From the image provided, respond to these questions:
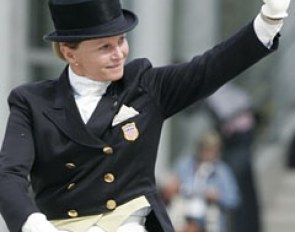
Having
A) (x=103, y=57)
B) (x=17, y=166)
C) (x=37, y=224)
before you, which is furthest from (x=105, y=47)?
(x=37, y=224)

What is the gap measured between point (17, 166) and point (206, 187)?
6.34m

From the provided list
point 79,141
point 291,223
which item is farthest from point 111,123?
point 291,223

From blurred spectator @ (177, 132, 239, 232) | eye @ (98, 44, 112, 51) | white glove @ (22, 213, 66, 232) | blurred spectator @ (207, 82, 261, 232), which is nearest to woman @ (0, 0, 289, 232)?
eye @ (98, 44, 112, 51)

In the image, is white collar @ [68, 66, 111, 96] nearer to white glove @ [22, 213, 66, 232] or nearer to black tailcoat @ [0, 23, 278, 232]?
black tailcoat @ [0, 23, 278, 232]

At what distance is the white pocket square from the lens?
189 inches

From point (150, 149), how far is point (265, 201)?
360 inches

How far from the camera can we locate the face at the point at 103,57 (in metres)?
4.71

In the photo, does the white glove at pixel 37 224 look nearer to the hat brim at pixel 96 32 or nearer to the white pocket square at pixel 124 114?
the white pocket square at pixel 124 114

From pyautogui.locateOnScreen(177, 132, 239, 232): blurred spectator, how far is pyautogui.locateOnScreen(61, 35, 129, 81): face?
5.98m

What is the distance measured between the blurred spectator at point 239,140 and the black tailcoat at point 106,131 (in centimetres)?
721

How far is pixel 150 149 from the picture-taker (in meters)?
4.84

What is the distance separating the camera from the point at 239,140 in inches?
479

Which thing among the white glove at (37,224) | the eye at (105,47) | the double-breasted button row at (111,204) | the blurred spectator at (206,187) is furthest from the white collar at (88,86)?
the blurred spectator at (206,187)

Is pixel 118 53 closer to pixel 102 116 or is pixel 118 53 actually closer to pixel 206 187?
pixel 102 116
